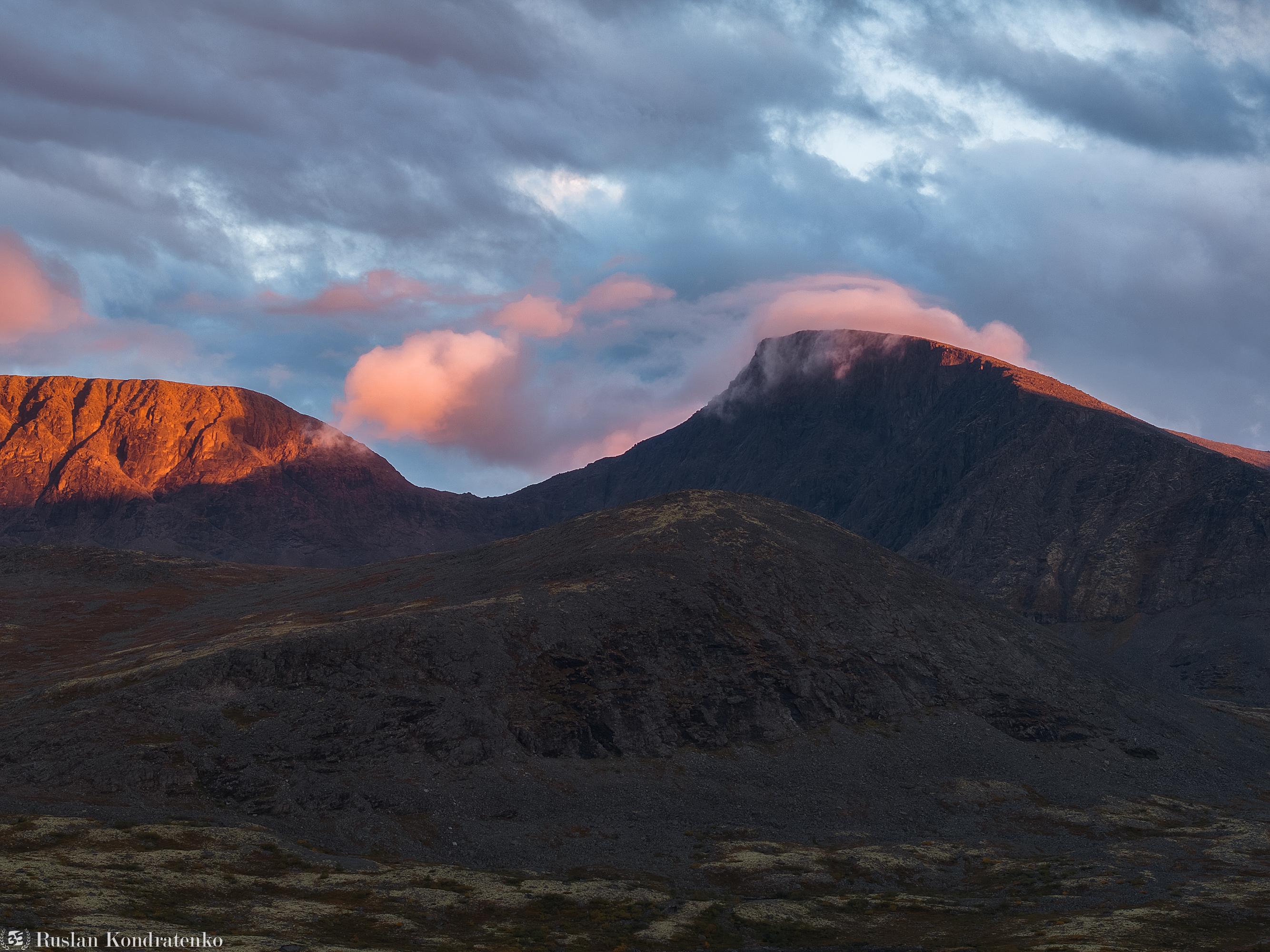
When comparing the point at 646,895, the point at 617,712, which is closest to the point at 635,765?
the point at 617,712

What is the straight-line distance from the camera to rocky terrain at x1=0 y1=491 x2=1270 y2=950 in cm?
6300

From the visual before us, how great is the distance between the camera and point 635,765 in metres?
98.8

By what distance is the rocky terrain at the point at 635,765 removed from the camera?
207 feet

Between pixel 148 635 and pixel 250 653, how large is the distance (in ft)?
165

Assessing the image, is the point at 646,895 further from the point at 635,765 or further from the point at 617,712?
the point at 617,712

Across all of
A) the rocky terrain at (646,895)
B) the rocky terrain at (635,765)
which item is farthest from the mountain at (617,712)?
the rocky terrain at (646,895)

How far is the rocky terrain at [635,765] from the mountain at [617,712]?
0.44 meters

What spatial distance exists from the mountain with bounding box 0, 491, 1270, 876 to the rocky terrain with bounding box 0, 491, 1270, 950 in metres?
0.44

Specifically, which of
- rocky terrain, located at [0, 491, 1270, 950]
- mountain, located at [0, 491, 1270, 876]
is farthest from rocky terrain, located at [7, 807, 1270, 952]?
mountain, located at [0, 491, 1270, 876]

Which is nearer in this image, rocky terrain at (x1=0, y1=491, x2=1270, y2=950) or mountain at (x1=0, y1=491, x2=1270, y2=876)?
rocky terrain at (x1=0, y1=491, x2=1270, y2=950)

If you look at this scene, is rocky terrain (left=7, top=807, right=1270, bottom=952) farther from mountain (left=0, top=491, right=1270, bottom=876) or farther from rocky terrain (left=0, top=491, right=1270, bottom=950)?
mountain (left=0, top=491, right=1270, bottom=876)

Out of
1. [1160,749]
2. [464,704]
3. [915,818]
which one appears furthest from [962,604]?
[464,704]

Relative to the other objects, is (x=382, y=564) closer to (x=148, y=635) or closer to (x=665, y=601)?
(x=148, y=635)

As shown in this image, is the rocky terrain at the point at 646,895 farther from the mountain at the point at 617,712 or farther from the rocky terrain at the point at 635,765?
the mountain at the point at 617,712
